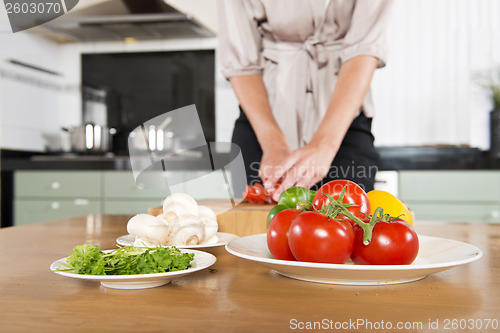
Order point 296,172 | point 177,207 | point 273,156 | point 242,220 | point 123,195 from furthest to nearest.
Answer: point 123,195 → point 273,156 → point 296,172 → point 242,220 → point 177,207

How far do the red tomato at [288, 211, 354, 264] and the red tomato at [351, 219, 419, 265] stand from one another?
0.02 meters

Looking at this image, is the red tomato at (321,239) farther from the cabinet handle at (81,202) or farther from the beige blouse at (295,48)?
the cabinet handle at (81,202)

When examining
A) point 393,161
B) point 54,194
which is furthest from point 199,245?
point 54,194

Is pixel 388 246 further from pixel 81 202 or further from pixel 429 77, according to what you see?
pixel 429 77

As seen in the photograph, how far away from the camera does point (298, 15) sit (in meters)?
1.38

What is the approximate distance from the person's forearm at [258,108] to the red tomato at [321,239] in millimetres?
721

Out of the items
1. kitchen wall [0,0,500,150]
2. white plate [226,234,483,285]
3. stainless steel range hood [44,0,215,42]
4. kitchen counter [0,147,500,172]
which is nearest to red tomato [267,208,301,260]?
white plate [226,234,483,285]

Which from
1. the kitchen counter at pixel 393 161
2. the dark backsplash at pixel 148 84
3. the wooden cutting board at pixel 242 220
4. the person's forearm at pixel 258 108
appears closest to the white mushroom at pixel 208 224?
the wooden cutting board at pixel 242 220

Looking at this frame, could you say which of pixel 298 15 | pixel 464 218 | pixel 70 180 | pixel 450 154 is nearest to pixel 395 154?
pixel 450 154

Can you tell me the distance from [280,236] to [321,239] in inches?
2.8

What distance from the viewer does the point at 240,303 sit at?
0.47 metres

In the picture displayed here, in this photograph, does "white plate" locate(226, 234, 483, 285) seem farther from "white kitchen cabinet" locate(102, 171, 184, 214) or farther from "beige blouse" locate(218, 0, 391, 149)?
"white kitchen cabinet" locate(102, 171, 184, 214)

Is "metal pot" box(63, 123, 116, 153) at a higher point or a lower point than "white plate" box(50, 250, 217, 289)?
higher

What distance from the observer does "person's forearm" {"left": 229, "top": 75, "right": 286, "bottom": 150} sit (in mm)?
1293
